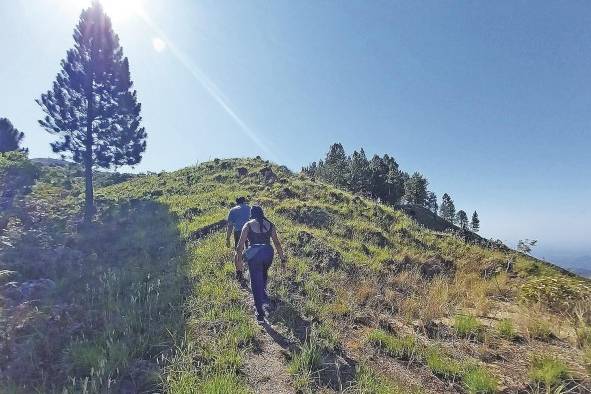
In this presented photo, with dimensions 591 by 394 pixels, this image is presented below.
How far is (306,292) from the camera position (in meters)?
8.23

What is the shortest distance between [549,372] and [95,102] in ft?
102

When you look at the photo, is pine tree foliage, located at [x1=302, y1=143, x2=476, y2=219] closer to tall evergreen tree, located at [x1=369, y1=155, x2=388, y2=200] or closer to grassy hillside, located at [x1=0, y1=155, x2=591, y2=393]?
tall evergreen tree, located at [x1=369, y1=155, x2=388, y2=200]

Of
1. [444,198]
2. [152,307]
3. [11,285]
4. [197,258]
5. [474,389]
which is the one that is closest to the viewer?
[474,389]

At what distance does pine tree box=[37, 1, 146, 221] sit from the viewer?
2664cm

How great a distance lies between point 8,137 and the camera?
5612 cm

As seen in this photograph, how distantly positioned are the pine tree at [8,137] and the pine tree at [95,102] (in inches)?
1430

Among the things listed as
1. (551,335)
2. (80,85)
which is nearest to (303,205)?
(551,335)

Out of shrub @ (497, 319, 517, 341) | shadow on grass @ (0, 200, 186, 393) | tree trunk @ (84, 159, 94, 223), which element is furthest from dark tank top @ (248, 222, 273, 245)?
tree trunk @ (84, 159, 94, 223)

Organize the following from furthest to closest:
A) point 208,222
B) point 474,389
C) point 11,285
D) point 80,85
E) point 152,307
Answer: point 80,85
point 208,222
point 11,285
point 152,307
point 474,389

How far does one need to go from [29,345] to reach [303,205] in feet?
52.9

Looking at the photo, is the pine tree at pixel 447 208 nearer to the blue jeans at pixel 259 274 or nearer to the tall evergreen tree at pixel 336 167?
the tall evergreen tree at pixel 336 167

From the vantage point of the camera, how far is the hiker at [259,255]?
6574 mm

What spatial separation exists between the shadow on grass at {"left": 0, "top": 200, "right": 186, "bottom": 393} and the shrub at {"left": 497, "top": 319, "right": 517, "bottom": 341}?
521 centimetres

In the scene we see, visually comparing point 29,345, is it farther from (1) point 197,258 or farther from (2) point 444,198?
(2) point 444,198
